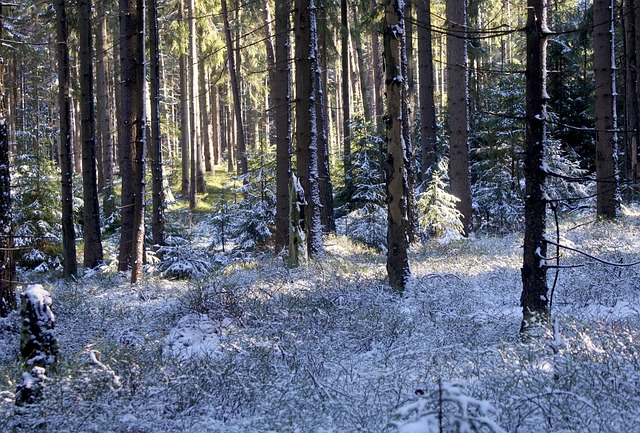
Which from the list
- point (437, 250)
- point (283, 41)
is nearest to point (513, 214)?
point (437, 250)

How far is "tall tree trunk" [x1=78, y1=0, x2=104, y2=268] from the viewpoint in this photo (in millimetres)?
13119

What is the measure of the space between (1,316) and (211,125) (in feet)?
115

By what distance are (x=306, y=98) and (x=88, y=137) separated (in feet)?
20.7

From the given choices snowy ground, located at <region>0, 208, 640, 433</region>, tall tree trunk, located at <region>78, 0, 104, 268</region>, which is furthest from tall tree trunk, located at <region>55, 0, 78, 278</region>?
snowy ground, located at <region>0, 208, 640, 433</region>

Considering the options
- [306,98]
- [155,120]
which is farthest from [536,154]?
[155,120]

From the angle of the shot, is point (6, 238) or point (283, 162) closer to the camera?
point (6, 238)

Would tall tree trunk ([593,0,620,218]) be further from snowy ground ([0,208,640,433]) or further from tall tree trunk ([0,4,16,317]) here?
tall tree trunk ([0,4,16,317])

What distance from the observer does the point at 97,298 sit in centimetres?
950

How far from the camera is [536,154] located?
18.0 feet

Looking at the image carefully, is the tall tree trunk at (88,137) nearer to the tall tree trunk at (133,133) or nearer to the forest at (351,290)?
the forest at (351,290)

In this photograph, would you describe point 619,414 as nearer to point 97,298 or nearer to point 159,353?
point 159,353

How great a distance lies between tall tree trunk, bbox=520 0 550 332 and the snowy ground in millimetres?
496

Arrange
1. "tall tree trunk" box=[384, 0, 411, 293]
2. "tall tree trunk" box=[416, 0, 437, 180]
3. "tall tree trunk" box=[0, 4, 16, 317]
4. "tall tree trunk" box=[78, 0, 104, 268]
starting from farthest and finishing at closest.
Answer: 1. "tall tree trunk" box=[416, 0, 437, 180]
2. "tall tree trunk" box=[78, 0, 104, 268]
3. "tall tree trunk" box=[384, 0, 411, 293]
4. "tall tree trunk" box=[0, 4, 16, 317]

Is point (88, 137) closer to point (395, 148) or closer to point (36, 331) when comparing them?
point (395, 148)
